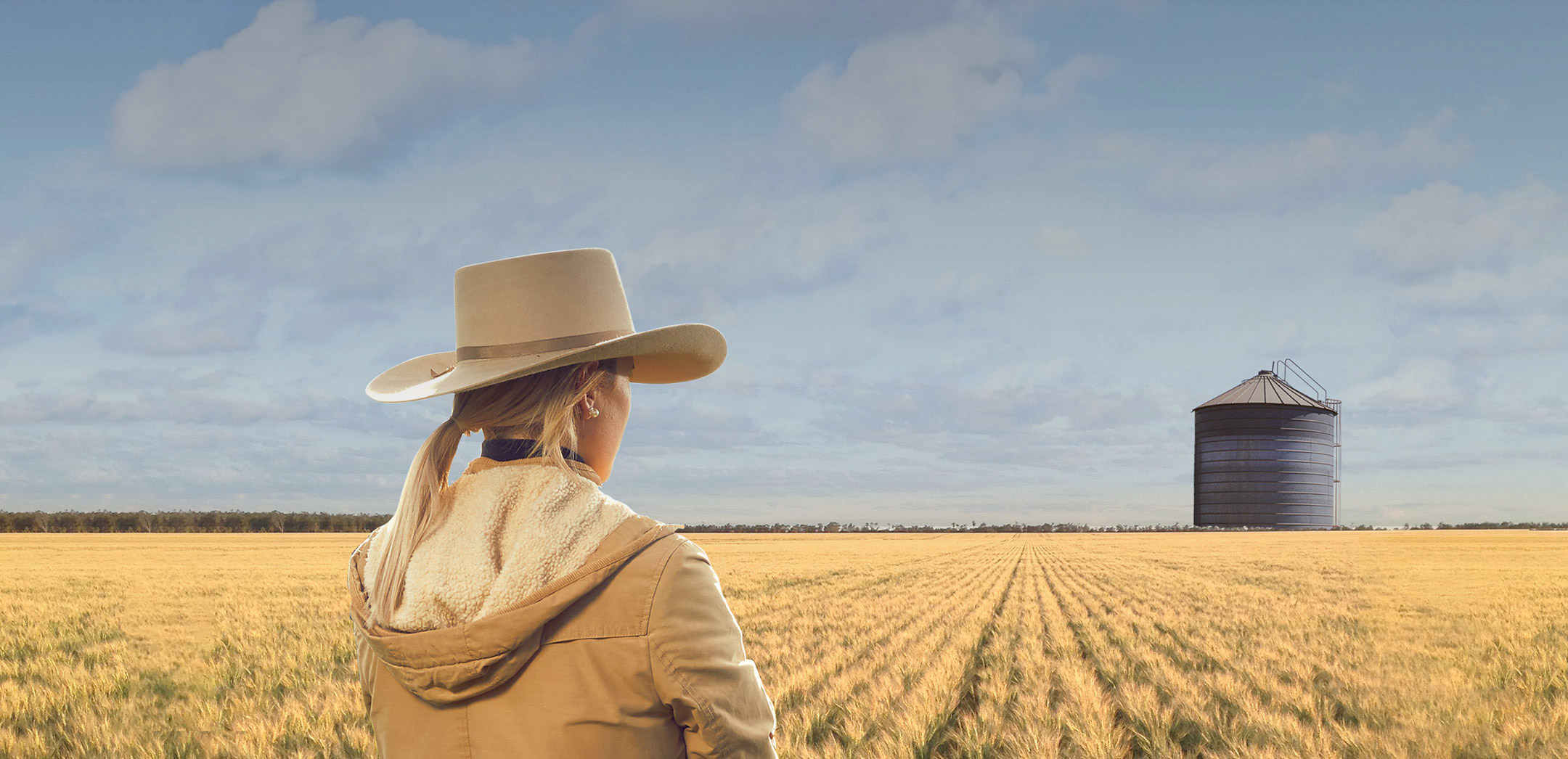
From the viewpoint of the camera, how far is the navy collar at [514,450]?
1864mm

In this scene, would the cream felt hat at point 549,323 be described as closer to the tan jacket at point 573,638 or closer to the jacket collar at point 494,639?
the tan jacket at point 573,638

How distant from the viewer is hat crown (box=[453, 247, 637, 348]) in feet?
7.00

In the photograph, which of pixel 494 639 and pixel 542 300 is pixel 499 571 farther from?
pixel 542 300

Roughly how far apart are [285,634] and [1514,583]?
2804 centimetres

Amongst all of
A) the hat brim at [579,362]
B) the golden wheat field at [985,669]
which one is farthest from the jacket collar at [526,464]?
the golden wheat field at [985,669]

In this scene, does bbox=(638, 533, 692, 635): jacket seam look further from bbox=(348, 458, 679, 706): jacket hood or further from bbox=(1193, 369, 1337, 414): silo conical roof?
bbox=(1193, 369, 1337, 414): silo conical roof

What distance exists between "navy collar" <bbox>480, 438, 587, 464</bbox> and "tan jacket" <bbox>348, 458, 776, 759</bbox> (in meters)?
0.03

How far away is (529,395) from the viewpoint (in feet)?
6.32

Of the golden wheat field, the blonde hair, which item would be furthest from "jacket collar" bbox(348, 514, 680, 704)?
the golden wheat field

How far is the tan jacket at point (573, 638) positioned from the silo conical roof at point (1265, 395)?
7059cm

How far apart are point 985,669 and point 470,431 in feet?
27.5

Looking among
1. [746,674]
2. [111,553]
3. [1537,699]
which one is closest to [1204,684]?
[1537,699]

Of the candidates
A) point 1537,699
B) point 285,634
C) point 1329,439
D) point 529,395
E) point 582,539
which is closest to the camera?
point 582,539

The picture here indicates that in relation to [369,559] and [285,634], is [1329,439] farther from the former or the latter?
[369,559]
